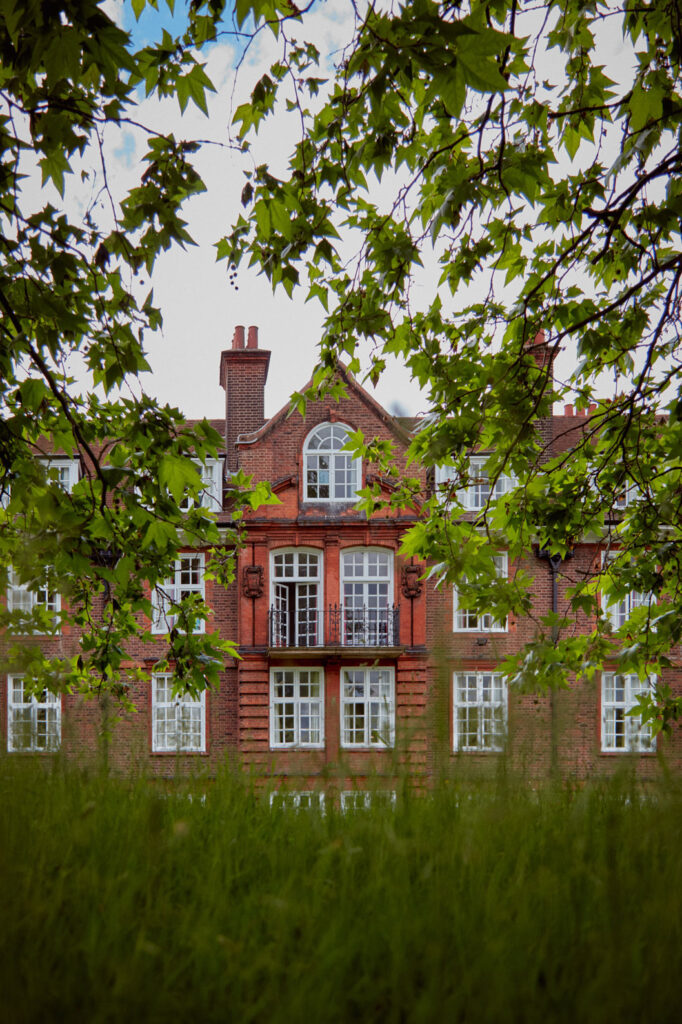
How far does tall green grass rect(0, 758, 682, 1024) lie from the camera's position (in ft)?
4.56

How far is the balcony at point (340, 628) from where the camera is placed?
2205cm

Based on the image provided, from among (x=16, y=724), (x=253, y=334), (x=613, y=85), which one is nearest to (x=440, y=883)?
(x=16, y=724)

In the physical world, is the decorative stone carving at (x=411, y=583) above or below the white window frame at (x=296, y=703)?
above

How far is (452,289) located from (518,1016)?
187 inches

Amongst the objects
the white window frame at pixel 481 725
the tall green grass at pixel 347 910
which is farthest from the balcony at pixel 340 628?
the tall green grass at pixel 347 910

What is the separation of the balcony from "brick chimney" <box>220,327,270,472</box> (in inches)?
181

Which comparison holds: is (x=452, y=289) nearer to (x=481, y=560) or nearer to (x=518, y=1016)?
(x=481, y=560)

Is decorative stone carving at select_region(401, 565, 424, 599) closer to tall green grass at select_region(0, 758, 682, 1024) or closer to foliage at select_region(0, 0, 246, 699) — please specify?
foliage at select_region(0, 0, 246, 699)

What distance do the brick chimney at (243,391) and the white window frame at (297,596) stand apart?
3021 millimetres

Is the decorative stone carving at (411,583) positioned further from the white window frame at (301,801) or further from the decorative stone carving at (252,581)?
the white window frame at (301,801)

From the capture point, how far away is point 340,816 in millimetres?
2426

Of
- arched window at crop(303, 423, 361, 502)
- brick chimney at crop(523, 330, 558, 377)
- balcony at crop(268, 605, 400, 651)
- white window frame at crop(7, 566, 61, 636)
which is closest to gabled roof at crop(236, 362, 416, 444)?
arched window at crop(303, 423, 361, 502)

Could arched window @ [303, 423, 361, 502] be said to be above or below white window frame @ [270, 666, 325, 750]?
above

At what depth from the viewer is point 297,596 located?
2266cm
